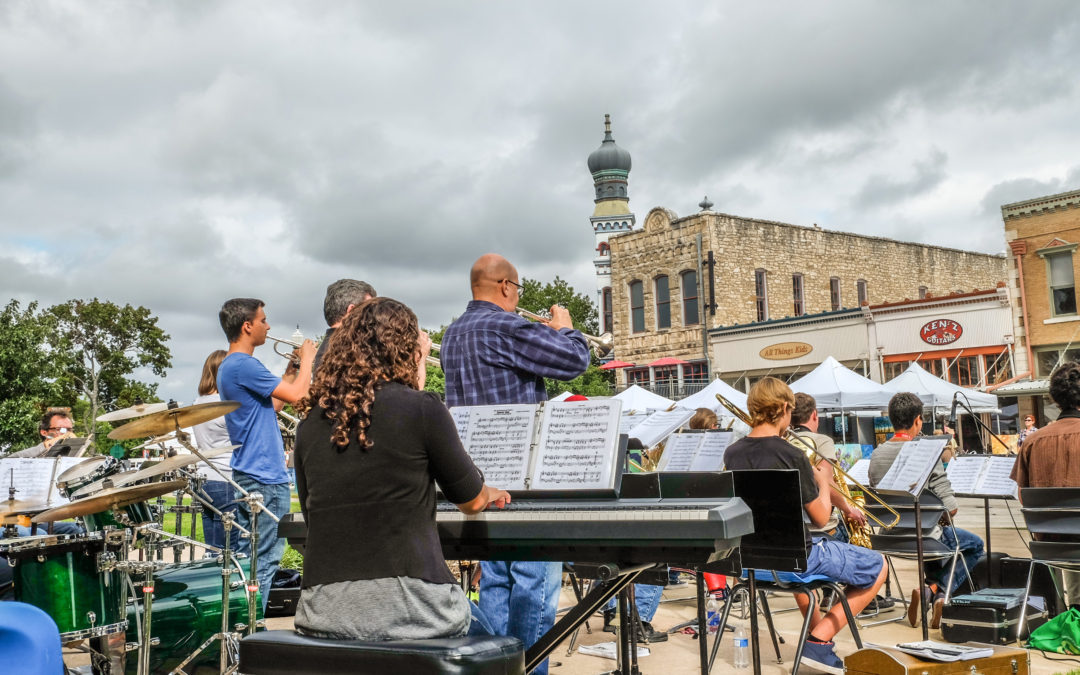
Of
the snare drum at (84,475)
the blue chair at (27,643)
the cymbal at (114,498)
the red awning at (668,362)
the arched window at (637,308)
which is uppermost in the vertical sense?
the arched window at (637,308)

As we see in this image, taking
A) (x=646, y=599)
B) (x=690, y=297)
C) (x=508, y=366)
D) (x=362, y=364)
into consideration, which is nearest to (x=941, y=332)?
(x=690, y=297)

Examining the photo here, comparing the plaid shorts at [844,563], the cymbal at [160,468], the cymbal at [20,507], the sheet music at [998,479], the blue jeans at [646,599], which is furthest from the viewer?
the sheet music at [998,479]

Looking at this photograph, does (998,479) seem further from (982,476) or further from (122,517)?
(122,517)

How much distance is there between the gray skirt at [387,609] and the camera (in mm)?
2984

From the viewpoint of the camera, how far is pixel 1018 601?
6707mm

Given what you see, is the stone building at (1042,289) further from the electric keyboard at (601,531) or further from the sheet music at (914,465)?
the electric keyboard at (601,531)

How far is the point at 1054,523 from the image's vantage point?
257 inches

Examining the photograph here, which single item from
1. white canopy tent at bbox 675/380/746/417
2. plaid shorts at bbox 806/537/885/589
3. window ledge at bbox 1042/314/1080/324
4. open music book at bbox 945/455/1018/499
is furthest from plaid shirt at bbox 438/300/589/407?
window ledge at bbox 1042/314/1080/324

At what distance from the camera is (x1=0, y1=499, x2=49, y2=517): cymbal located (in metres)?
6.04

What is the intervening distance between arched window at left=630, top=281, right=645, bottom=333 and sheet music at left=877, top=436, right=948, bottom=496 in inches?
1242

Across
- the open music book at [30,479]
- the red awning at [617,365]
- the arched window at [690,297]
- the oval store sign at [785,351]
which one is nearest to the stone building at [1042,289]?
the oval store sign at [785,351]

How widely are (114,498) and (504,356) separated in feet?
7.06

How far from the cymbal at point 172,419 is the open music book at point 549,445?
151 centimetres

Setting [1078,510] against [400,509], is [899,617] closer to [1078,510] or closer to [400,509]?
[1078,510]
